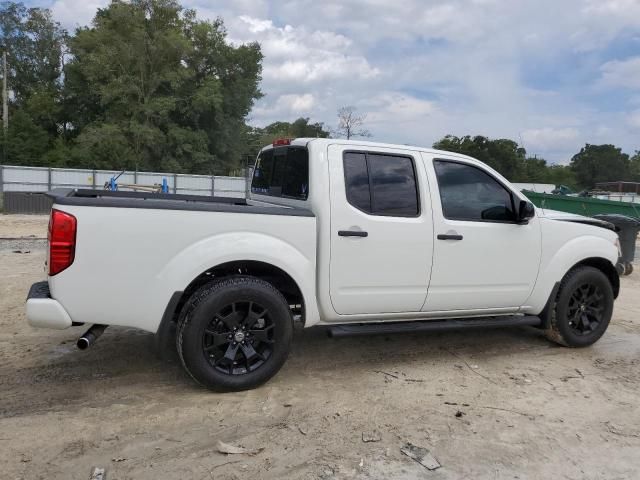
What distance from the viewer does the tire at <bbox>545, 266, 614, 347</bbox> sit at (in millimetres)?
5297

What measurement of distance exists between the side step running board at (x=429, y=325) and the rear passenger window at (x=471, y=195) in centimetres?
93

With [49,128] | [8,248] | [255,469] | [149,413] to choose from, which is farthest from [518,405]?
[49,128]

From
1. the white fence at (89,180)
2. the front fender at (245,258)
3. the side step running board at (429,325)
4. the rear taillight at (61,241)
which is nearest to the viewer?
the rear taillight at (61,241)

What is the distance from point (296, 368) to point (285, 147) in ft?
6.36

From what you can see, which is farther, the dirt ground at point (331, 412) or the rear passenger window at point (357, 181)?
the rear passenger window at point (357, 181)

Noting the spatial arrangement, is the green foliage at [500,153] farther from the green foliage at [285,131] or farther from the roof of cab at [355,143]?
the roof of cab at [355,143]

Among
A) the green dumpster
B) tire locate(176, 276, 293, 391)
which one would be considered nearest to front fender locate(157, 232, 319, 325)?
tire locate(176, 276, 293, 391)

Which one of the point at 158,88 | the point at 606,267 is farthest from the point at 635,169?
the point at 606,267

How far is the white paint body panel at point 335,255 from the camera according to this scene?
364 cm

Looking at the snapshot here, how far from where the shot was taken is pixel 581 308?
543cm

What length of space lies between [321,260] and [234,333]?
86cm

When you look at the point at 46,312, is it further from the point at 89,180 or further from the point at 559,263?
the point at 89,180

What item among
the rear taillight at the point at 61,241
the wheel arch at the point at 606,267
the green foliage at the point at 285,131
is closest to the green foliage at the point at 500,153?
the green foliage at the point at 285,131

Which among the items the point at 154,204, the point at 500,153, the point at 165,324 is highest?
the point at 500,153
